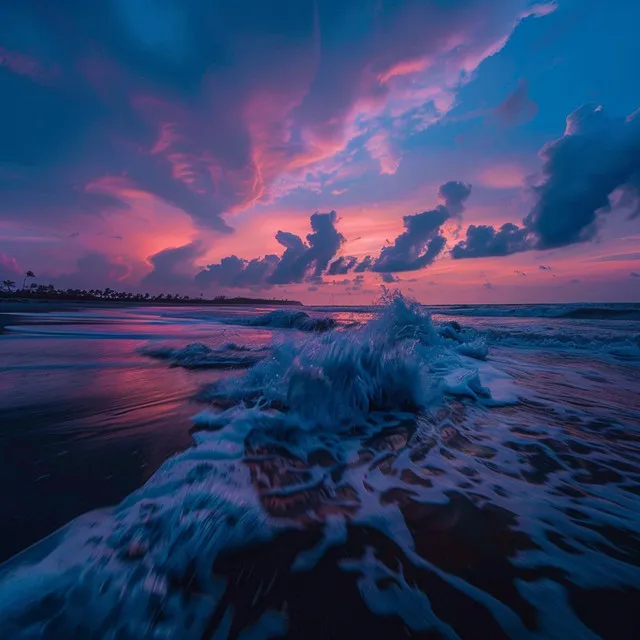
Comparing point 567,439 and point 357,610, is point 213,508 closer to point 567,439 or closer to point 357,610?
point 357,610

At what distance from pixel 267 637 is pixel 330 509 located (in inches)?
28.0

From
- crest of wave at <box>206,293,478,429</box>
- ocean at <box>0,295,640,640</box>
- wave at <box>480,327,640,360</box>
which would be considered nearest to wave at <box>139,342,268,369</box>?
crest of wave at <box>206,293,478,429</box>

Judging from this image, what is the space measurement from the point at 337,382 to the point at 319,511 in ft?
6.03

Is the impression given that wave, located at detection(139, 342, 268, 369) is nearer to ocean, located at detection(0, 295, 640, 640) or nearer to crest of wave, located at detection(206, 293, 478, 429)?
crest of wave, located at detection(206, 293, 478, 429)

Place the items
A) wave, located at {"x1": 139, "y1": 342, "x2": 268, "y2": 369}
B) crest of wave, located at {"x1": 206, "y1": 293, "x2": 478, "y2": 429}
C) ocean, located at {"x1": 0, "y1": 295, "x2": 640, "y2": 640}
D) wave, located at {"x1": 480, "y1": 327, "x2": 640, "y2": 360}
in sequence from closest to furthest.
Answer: ocean, located at {"x1": 0, "y1": 295, "x2": 640, "y2": 640} → crest of wave, located at {"x1": 206, "y1": 293, "x2": 478, "y2": 429} → wave, located at {"x1": 139, "y1": 342, "x2": 268, "y2": 369} → wave, located at {"x1": 480, "y1": 327, "x2": 640, "y2": 360}

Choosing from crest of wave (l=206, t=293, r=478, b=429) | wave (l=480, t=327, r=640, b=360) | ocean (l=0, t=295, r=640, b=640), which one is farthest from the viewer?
→ wave (l=480, t=327, r=640, b=360)

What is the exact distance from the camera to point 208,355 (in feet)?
21.2

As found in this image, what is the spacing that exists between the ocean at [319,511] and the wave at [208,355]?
188cm

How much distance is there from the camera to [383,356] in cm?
390

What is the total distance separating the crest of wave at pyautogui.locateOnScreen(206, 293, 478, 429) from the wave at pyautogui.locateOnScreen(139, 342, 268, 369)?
156cm

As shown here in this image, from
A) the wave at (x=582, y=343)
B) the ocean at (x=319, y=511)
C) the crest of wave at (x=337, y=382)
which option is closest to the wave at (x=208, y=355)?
the crest of wave at (x=337, y=382)

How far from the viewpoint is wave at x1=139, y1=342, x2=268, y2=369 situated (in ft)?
18.5

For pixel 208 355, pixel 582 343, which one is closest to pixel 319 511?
pixel 208 355

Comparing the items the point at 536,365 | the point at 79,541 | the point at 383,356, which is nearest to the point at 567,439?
the point at 383,356
